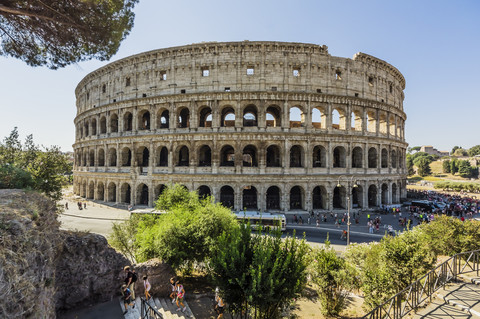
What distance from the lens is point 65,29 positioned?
1126cm

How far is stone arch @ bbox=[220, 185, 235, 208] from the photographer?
2487 centimetres

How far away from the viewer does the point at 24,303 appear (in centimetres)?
490

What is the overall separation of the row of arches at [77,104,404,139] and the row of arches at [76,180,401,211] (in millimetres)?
7230

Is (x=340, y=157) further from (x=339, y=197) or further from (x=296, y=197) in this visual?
(x=296, y=197)

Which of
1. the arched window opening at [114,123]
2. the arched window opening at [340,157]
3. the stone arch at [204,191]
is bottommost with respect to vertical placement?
the stone arch at [204,191]

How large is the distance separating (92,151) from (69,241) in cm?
2777

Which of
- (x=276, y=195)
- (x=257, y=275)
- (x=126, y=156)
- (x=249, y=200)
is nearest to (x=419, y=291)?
(x=257, y=275)

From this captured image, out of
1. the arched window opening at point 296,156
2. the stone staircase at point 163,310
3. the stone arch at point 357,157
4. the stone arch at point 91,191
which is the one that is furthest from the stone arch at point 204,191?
the stone arch at point 357,157

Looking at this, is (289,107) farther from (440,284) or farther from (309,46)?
(440,284)

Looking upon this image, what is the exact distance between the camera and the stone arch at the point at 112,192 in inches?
1109

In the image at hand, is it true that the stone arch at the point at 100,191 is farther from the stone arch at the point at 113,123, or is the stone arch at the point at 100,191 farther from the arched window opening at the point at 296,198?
the arched window opening at the point at 296,198

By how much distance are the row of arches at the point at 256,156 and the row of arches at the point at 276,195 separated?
278cm

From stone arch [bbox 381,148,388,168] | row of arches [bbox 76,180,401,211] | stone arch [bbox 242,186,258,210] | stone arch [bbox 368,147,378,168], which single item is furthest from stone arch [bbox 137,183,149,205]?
stone arch [bbox 381,148,388,168]

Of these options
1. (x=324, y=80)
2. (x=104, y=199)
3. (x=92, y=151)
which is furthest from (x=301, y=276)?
(x=92, y=151)
